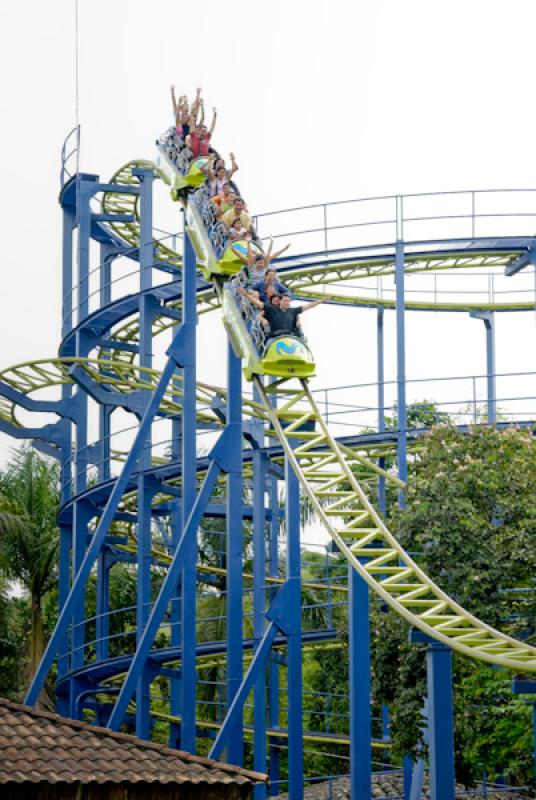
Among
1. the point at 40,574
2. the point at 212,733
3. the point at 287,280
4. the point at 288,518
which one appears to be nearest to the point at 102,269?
the point at 287,280

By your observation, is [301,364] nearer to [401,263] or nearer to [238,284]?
[238,284]

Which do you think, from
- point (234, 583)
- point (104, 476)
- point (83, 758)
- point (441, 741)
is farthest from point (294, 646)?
point (104, 476)

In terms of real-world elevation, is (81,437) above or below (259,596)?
above

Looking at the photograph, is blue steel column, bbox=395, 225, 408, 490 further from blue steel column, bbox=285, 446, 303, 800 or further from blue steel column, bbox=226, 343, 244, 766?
blue steel column, bbox=226, 343, 244, 766

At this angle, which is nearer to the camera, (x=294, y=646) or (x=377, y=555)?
(x=377, y=555)

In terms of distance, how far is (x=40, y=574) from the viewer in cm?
2917

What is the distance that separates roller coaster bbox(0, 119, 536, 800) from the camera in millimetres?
14398

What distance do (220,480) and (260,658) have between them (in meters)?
Result: 10.1

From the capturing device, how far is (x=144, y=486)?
20312 mm

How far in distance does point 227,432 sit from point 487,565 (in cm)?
321

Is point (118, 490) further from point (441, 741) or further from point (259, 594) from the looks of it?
point (441, 741)

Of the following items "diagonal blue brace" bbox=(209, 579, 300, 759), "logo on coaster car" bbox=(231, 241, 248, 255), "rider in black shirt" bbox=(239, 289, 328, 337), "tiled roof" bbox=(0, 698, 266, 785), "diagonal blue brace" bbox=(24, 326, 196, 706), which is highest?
"logo on coaster car" bbox=(231, 241, 248, 255)

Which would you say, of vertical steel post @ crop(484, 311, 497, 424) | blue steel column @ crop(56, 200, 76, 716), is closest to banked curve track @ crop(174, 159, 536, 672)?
blue steel column @ crop(56, 200, 76, 716)

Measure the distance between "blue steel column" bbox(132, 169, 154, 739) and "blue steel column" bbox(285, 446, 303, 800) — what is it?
2059 millimetres
